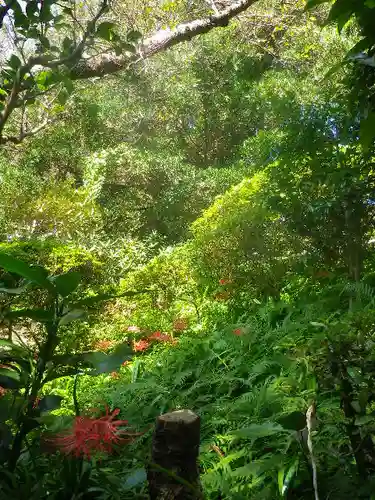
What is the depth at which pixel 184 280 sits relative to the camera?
21.5 ft

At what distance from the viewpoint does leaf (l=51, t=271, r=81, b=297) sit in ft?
4.39

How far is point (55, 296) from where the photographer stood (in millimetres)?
1444

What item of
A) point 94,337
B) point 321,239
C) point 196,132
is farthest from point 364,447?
point 196,132

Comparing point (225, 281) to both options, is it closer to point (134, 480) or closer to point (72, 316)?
point (134, 480)

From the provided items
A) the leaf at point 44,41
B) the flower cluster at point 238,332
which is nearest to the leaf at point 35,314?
the leaf at point 44,41

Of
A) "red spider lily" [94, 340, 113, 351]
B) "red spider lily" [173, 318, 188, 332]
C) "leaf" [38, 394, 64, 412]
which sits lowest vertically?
"leaf" [38, 394, 64, 412]

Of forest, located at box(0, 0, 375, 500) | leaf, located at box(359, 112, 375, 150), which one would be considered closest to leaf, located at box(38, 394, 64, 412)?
forest, located at box(0, 0, 375, 500)

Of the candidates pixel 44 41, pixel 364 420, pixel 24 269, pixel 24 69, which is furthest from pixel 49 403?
pixel 44 41

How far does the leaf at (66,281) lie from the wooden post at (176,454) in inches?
17.4

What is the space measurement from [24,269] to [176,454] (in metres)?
0.66

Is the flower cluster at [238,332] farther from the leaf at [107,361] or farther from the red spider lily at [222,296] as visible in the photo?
the leaf at [107,361]

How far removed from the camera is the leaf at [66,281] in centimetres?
134

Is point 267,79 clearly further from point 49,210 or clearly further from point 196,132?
point 49,210

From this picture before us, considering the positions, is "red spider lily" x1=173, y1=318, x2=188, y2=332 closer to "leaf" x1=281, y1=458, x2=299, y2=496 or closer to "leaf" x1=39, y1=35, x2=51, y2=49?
"leaf" x1=281, y1=458, x2=299, y2=496
